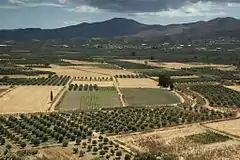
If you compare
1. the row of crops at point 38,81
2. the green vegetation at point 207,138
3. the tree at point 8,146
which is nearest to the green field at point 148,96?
the row of crops at point 38,81

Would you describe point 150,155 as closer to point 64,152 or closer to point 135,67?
point 64,152

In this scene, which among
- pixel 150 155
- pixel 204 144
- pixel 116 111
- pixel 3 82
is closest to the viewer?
pixel 150 155

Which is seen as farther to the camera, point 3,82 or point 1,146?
point 3,82

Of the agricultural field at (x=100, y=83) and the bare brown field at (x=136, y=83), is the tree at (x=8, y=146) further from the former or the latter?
the bare brown field at (x=136, y=83)

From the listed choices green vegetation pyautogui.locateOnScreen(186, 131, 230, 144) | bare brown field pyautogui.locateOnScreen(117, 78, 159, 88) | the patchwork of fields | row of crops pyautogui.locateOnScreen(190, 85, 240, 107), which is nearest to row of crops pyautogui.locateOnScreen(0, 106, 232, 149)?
the patchwork of fields

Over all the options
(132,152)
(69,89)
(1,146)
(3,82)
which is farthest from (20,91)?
(132,152)

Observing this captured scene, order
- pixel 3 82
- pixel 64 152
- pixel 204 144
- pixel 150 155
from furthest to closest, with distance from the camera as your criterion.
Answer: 1. pixel 3 82
2. pixel 204 144
3. pixel 64 152
4. pixel 150 155

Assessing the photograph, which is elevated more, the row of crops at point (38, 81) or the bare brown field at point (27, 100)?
the bare brown field at point (27, 100)
